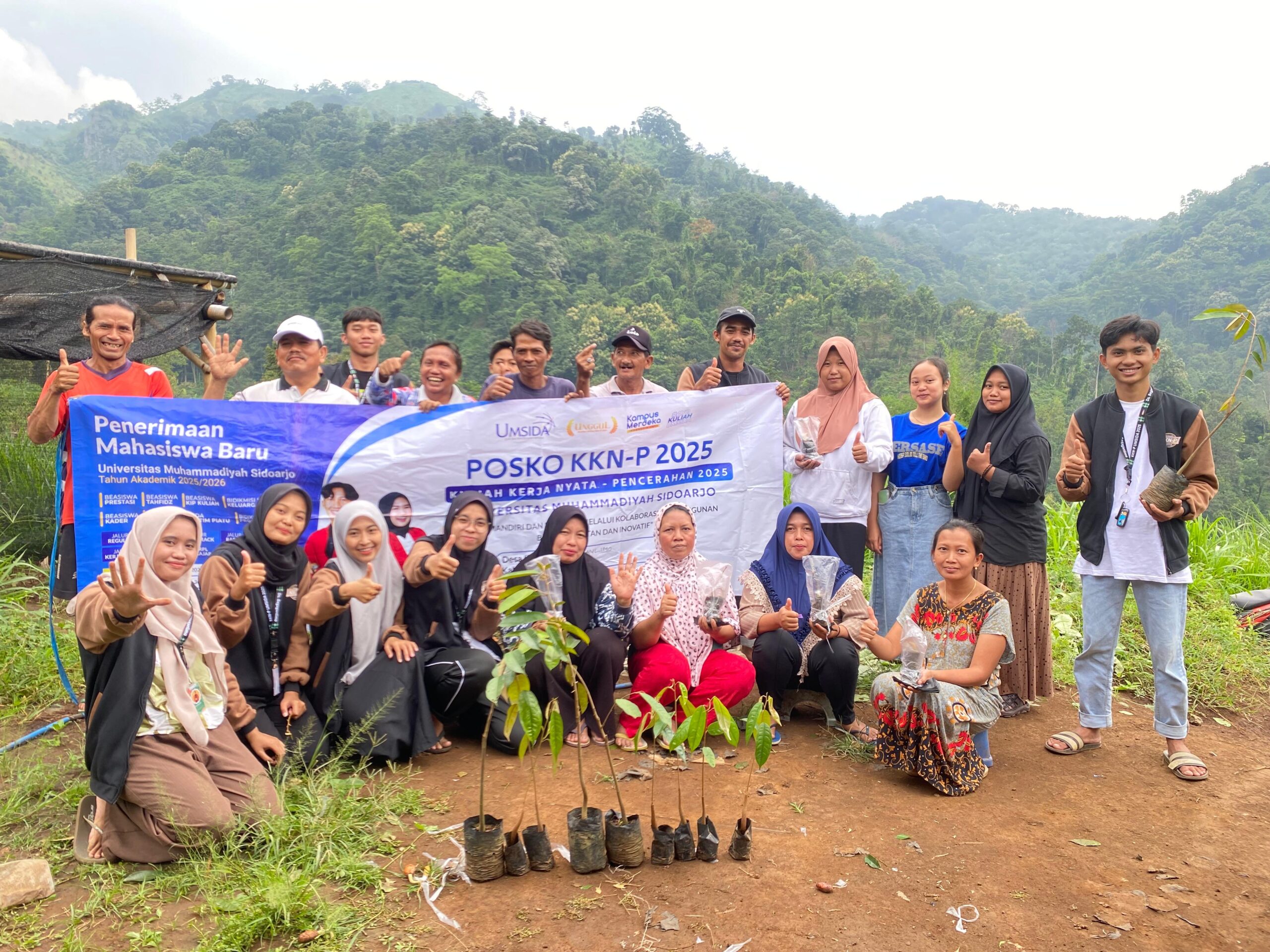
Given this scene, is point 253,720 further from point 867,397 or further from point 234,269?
point 234,269

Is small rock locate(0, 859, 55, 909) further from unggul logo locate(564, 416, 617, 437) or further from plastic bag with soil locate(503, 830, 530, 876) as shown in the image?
unggul logo locate(564, 416, 617, 437)

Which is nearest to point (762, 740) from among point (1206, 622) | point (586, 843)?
point (586, 843)

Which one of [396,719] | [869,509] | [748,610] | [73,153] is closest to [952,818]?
[748,610]

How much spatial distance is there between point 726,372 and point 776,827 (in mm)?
2869

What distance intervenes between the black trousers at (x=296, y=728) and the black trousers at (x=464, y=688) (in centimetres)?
51

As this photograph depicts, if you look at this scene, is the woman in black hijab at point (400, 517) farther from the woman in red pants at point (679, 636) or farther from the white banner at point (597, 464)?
the woman in red pants at point (679, 636)

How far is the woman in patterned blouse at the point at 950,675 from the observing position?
3.69 metres

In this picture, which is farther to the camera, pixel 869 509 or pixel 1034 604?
pixel 869 509

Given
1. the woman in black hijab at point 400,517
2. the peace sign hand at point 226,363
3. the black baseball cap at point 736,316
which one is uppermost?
the black baseball cap at point 736,316

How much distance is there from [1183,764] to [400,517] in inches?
158

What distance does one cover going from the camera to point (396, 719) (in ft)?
12.6

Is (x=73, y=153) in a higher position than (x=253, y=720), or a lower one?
higher

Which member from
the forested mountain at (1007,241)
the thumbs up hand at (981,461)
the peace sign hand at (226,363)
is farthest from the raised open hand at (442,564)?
the forested mountain at (1007,241)

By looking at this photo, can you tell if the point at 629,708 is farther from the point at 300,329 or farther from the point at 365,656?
the point at 300,329
